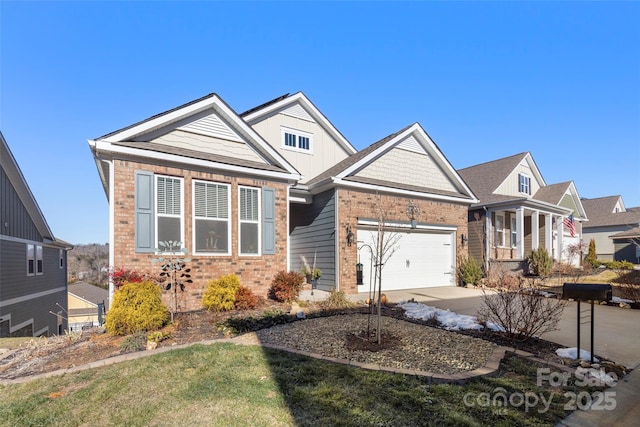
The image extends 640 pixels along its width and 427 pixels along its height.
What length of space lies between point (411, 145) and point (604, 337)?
30.3 feet

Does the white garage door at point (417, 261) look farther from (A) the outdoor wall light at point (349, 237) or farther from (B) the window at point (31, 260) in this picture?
(B) the window at point (31, 260)

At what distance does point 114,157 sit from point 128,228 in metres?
1.77

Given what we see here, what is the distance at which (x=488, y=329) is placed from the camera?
236 inches

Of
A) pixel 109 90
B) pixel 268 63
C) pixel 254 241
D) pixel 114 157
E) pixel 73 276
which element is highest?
pixel 268 63

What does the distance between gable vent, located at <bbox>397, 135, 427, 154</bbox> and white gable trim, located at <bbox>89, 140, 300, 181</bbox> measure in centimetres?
526

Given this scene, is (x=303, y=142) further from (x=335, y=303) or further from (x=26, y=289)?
(x=26, y=289)

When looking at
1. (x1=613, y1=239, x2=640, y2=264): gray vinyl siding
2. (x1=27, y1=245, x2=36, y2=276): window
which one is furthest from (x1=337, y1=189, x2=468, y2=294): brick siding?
(x1=613, y1=239, x2=640, y2=264): gray vinyl siding

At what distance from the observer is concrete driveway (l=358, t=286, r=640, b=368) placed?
5.09 meters

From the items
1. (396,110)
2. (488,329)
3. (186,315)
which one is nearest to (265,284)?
(186,315)

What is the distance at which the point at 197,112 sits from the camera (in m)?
9.52

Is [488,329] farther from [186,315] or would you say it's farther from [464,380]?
[186,315]

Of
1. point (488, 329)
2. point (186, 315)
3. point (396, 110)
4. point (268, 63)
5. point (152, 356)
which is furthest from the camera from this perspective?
point (396, 110)

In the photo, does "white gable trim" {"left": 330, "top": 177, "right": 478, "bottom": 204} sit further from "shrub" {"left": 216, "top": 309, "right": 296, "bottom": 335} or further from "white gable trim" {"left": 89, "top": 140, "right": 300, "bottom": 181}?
"shrub" {"left": 216, "top": 309, "right": 296, "bottom": 335}

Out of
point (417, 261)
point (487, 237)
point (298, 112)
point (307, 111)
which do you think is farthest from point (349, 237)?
point (487, 237)
